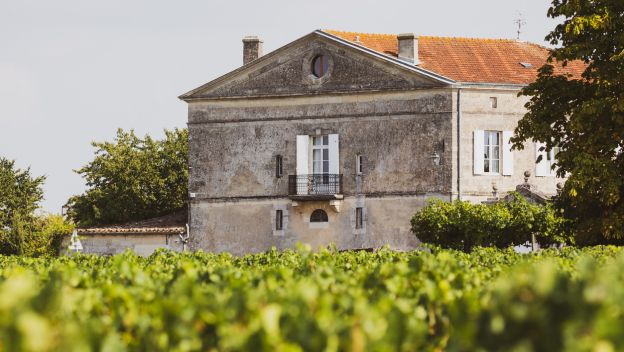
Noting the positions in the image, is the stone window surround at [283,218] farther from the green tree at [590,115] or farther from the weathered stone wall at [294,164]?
the green tree at [590,115]

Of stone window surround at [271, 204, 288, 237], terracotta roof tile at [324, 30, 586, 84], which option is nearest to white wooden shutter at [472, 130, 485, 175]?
terracotta roof tile at [324, 30, 586, 84]

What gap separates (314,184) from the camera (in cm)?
4656

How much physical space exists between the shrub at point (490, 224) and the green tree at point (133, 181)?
17.9m

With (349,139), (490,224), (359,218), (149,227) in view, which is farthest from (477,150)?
(149,227)

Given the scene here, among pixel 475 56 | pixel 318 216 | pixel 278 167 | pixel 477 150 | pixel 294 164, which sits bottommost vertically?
pixel 318 216

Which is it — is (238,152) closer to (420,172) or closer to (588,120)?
(420,172)

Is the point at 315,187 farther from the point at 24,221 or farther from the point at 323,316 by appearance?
the point at 323,316

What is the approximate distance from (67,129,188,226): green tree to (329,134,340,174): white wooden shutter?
1159cm

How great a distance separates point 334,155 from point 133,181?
13.0m

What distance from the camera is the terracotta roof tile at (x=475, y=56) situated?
4634 centimetres

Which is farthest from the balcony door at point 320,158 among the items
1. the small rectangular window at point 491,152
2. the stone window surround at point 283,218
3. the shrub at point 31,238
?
the shrub at point 31,238

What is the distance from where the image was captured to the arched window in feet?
153

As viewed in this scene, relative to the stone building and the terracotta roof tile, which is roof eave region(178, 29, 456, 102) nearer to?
the stone building

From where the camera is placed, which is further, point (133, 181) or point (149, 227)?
point (133, 181)
